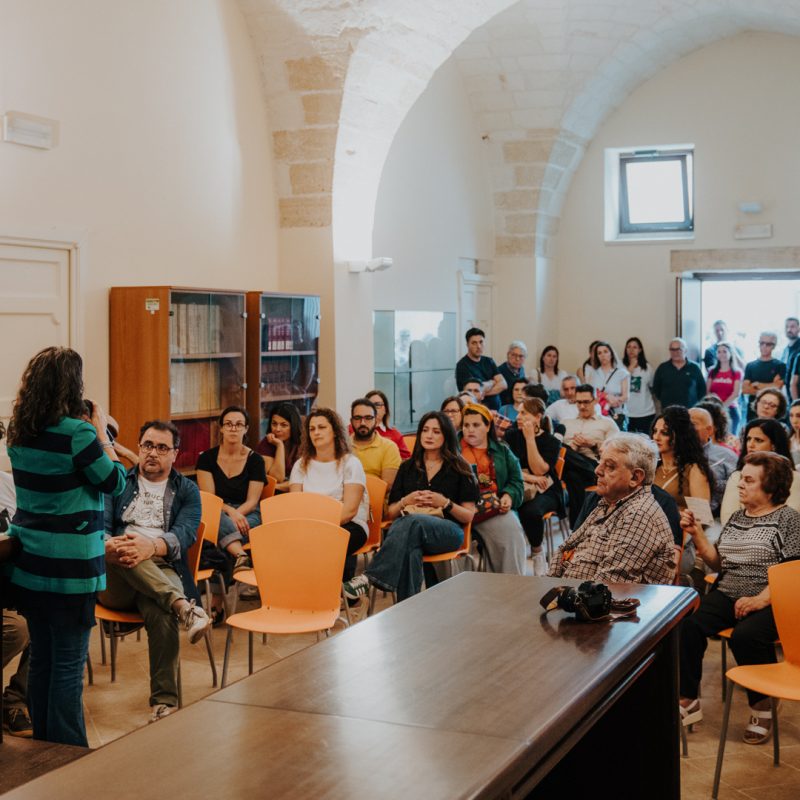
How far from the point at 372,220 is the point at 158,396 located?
3.12 metres

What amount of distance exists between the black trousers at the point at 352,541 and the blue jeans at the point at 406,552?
0.24 m

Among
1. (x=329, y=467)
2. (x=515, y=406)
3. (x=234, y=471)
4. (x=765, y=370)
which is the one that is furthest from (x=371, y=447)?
(x=765, y=370)

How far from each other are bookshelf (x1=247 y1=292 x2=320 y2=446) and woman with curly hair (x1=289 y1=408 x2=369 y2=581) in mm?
1404

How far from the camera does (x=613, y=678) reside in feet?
7.92

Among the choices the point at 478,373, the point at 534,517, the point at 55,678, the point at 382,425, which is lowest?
the point at 55,678

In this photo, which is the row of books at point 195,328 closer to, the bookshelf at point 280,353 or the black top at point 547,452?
the bookshelf at point 280,353

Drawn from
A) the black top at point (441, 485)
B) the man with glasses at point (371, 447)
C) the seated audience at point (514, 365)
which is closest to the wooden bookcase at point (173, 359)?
the man with glasses at point (371, 447)

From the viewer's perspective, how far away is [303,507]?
5730mm

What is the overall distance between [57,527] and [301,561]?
50.3 inches

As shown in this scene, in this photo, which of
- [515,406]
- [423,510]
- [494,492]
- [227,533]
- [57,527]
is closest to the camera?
[57,527]

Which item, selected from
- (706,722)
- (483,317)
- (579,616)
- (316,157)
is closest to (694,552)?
(706,722)

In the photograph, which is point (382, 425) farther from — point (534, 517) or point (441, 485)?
point (441, 485)

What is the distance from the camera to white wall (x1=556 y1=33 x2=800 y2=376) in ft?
38.9

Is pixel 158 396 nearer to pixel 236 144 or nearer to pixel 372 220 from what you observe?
pixel 236 144
